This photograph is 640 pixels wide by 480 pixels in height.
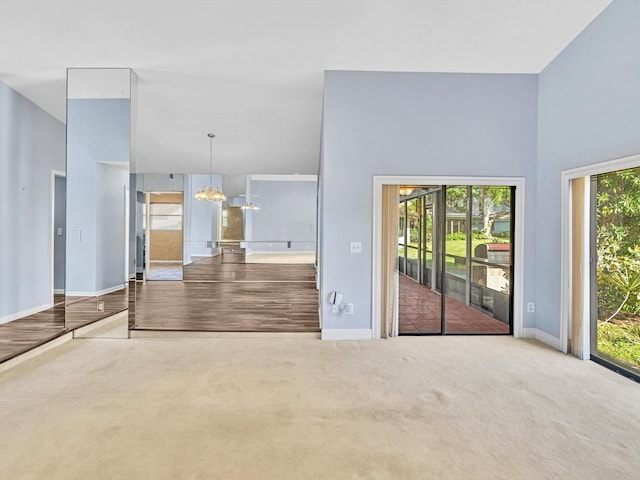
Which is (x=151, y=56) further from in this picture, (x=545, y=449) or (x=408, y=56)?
(x=545, y=449)

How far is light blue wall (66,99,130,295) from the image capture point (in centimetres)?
440

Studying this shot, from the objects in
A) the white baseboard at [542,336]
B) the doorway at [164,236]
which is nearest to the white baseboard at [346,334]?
the white baseboard at [542,336]

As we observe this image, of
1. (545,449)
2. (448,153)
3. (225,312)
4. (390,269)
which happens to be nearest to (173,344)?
(225,312)

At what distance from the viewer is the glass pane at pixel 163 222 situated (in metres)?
8.83

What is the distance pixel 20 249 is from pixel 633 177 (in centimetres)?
729

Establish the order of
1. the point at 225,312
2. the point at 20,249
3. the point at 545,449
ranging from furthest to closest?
the point at 225,312
the point at 20,249
the point at 545,449

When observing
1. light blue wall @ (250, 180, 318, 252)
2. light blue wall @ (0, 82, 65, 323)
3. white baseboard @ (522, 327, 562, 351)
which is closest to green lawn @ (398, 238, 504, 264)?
white baseboard @ (522, 327, 562, 351)

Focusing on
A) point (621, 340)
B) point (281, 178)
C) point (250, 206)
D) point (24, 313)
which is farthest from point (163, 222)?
point (621, 340)

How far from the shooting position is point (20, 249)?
491cm

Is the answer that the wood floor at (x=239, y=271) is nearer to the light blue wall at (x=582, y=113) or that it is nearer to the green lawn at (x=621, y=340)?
the light blue wall at (x=582, y=113)

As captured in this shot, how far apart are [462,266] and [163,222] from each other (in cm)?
710

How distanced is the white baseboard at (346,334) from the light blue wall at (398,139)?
0.18 feet

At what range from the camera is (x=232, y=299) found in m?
6.48

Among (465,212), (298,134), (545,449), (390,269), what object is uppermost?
(298,134)
